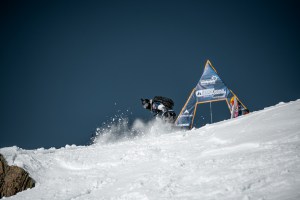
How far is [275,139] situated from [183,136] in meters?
3.40

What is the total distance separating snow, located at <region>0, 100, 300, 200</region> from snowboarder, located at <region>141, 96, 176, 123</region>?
5574 mm

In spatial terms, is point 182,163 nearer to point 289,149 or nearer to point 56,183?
point 289,149

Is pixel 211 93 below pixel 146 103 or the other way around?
the other way around

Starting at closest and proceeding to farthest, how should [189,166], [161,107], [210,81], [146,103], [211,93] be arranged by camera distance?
[189,166], [211,93], [210,81], [161,107], [146,103]

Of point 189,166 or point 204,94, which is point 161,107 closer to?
point 204,94

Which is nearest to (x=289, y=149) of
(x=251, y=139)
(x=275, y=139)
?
(x=275, y=139)

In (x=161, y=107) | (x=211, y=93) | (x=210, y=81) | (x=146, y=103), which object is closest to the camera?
(x=211, y=93)

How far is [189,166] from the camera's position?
16.9ft

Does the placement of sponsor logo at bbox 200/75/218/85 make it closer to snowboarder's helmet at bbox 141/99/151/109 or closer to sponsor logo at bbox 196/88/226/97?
sponsor logo at bbox 196/88/226/97

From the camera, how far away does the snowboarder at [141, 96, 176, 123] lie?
554 inches

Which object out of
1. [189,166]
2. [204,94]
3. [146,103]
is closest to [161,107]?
A: [146,103]

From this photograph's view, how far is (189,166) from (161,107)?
903 centimetres

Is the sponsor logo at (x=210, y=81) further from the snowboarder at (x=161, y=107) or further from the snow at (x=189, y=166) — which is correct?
the snow at (x=189, y=166)

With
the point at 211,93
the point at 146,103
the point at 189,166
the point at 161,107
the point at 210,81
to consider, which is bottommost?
the point at 189,166
